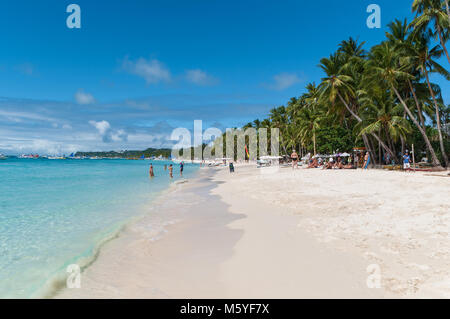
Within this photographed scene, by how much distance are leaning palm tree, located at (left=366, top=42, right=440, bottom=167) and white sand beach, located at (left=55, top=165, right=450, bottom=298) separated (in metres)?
15.7

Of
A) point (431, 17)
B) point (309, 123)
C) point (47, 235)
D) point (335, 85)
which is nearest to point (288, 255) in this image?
point (47, 235)

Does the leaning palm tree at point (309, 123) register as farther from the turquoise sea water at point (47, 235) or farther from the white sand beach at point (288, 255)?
the turquoise sea water at point (47, 235)

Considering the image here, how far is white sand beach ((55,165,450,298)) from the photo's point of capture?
145 inches

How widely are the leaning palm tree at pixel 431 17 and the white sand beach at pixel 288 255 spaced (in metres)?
15.3

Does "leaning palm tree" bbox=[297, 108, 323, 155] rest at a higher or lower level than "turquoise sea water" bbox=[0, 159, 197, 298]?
higher

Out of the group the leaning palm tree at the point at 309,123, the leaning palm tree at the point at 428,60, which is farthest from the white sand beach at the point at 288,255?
the leaning palm tree at the point at 309,123

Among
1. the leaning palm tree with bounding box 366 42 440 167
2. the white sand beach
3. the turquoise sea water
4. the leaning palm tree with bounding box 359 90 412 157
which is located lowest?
the turquoise sea water

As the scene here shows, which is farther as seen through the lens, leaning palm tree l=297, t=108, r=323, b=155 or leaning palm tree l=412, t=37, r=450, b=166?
leaning palm tree l=297, t=108, r=323, b=155

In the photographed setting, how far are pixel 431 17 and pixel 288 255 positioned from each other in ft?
71.3

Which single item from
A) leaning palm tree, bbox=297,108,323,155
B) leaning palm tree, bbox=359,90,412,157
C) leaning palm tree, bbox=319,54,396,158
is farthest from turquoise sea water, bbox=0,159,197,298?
leaning palm tree, bbox=297,108,323,155

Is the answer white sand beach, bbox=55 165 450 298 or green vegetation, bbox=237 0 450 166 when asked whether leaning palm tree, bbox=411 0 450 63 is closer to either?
green vegetation, bbox=237 0 450 166

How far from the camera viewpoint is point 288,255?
4.83m
